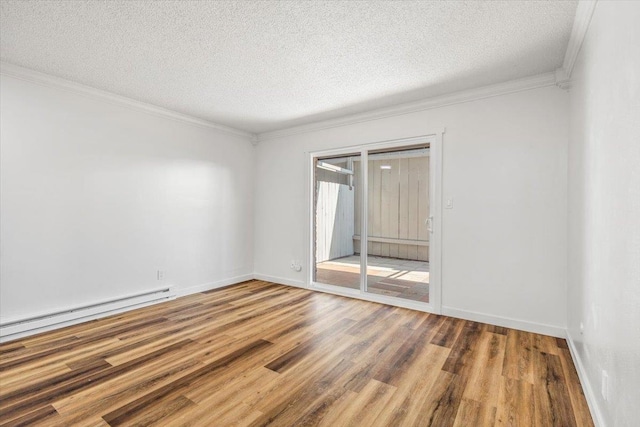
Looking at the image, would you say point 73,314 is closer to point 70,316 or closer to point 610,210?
point 70,316

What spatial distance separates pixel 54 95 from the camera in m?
3.09

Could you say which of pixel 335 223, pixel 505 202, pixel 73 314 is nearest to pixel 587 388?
pixel 505 202

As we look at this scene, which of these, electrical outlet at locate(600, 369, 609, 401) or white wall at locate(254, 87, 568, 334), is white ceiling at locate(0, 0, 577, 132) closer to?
white wall at locate(254, 87, 568, 334)

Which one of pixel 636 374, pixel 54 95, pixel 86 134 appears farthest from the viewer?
pixel 86 134

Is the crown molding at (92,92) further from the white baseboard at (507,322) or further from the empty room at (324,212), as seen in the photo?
the white baseboard at (507,322)

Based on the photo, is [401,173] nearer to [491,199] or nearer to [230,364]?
[491,199]

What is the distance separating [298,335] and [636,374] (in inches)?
94.1

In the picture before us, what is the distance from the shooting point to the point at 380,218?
4.29 m

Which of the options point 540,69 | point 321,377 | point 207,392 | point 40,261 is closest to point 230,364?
point 207,392

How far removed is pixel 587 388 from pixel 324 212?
3721 mm

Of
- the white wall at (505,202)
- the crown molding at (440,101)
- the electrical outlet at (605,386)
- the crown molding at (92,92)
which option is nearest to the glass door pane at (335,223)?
the crown molding at (440,101)

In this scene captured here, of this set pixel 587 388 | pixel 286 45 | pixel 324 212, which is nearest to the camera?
pixel 587 388

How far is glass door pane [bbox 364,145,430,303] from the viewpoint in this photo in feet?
12.9

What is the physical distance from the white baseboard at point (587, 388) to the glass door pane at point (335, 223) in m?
2.65
